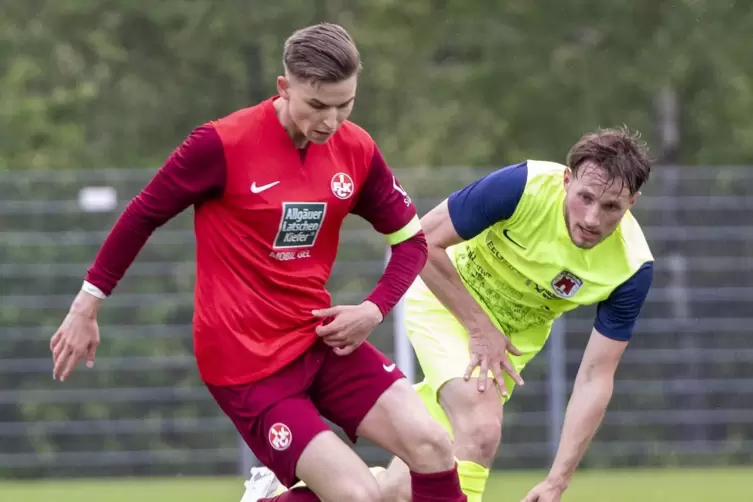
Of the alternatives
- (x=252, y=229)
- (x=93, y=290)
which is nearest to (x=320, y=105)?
(x=252, y=229)

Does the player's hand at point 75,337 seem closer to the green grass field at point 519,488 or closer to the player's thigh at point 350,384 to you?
the player's thigh at point 350,384

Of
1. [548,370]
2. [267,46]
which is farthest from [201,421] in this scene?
[267,46]

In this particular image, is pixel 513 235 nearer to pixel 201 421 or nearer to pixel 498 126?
pixel 201 421

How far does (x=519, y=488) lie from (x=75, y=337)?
5216 mm

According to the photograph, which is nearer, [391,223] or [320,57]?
[320,57]

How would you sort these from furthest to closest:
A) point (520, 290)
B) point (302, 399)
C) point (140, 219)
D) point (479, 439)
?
point (520, 290) → point (479, 439) → point (302, 399) → point (140, 219)

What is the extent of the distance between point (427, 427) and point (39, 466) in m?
7.37

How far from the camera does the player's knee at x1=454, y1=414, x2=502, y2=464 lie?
5375 mm

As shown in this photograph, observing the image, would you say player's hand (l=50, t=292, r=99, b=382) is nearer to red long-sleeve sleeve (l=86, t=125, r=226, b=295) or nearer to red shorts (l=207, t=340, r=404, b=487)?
red long-sleeve sleeve (l=86, t=125, r=226, b=295)

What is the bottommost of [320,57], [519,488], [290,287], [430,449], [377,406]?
[519,488]

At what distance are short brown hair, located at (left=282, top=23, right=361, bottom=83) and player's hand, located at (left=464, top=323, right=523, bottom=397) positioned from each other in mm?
1376

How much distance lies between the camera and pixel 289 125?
4.67m

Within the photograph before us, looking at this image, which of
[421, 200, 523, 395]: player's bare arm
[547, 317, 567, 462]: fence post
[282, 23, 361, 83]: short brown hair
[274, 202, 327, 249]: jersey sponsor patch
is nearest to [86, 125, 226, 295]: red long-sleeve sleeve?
[274, 202, 327, 249]: jersey sponsor patch

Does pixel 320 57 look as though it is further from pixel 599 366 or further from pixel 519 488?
pixel 519 488
